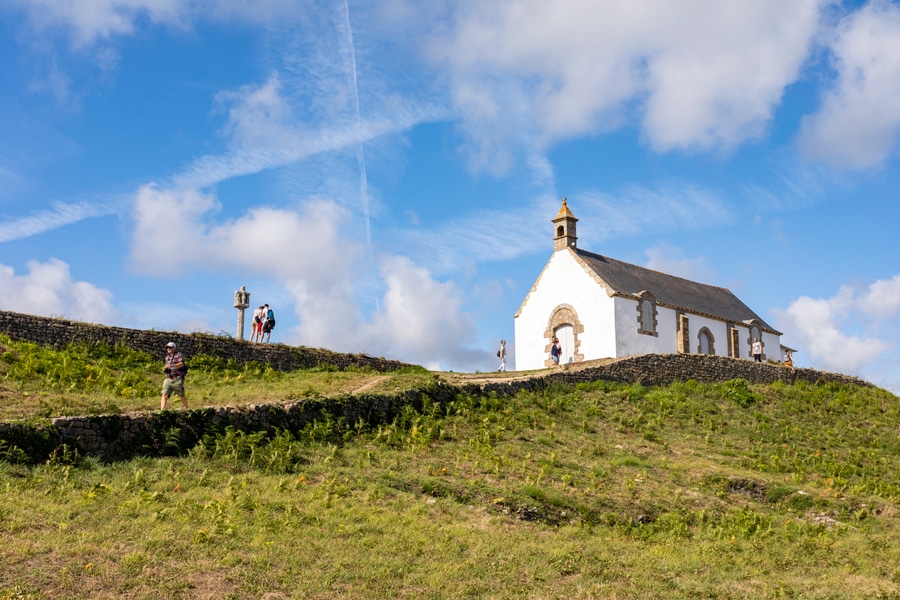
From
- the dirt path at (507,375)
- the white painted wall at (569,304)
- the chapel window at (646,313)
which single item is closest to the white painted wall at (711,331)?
the chapel window at (646,313)

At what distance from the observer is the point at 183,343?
1037 inches

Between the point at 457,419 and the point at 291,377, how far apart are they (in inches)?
265

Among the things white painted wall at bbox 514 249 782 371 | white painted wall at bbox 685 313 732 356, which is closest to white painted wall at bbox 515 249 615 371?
white painted wall at bbox 514 249 782 371

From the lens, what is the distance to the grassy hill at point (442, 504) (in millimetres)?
10891

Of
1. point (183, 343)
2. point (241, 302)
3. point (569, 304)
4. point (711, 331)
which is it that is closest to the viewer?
point (183, 343)

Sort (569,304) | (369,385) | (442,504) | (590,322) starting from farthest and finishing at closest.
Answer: (569,304) < (590,322) < (369,385) < (442,504)

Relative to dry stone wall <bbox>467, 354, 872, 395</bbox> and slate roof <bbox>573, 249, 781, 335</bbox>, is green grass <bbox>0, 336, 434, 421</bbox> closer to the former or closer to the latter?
dry stone wall <bbox>467, 354, 872, 395</bbox>

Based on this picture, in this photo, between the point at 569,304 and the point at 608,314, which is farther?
the point at 569,304

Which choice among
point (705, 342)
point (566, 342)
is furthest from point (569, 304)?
point (705, 342)

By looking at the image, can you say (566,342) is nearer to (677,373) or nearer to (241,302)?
(677,373)

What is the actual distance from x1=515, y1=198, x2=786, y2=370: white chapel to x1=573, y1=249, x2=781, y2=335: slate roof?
0.23 feet

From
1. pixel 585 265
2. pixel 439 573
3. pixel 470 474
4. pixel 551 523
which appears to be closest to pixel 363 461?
pixel 470 474

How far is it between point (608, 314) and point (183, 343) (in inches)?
709

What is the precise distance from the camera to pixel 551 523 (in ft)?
48.4
